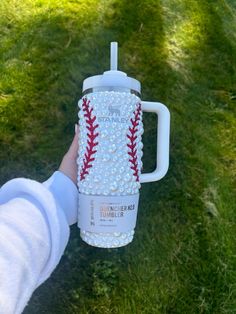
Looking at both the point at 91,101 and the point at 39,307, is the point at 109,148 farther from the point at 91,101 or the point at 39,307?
the point at 39,307

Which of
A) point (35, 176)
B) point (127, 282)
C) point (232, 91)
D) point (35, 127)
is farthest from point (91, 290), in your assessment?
point (232, 91)

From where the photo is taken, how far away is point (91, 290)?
41.2 inches

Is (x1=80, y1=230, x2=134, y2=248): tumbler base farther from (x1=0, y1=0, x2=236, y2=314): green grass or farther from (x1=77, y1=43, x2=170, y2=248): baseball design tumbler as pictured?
(x1=0, y1=0, x2=236, y2=314): green grass

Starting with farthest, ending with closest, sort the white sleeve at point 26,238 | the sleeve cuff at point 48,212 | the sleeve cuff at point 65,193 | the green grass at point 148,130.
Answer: the green grass at point 148,130, the sleeve cuff at point 65,193, the sleeve cuff at point 48,212, the white sleeve at point 26,238

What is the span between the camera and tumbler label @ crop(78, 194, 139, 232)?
818 mm

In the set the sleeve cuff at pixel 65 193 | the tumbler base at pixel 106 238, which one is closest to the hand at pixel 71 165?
the sleeve cuff at pixel 65 193

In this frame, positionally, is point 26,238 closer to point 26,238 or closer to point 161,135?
point 26,238

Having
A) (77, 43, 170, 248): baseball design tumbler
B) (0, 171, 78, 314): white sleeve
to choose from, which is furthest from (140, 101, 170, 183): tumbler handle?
(0, 171, 78, 314): white sleeve

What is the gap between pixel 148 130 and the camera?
1.17 m

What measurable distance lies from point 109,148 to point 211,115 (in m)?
0.53

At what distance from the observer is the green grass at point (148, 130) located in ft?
3.50

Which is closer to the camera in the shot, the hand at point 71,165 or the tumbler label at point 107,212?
the tumbler label at point 107,212

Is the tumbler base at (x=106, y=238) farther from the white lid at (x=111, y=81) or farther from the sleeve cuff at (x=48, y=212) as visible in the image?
the white lid at (x=111, y=81)

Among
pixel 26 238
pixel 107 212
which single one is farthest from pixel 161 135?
pixel 26 238
